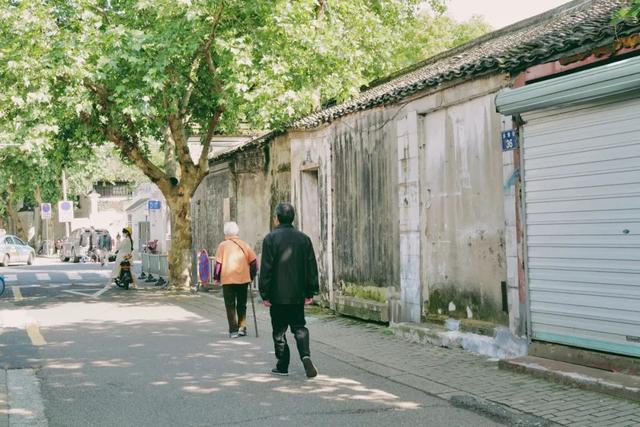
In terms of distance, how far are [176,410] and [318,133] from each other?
8.78 meters

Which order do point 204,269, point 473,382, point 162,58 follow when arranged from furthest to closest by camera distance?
point 204,269
point 162,58
point 473,382

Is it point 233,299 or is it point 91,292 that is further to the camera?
point 91,292

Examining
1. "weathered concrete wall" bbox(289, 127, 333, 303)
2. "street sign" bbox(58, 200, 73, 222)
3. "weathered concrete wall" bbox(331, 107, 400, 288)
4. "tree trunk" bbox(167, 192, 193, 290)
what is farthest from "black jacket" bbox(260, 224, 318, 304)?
"street sign" bbox(58, 200, 73, 222)

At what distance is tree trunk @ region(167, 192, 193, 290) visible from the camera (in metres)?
19.1

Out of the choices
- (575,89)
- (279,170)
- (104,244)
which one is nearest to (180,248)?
(279,170)

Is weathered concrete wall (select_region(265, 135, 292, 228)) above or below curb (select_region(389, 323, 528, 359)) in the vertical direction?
above

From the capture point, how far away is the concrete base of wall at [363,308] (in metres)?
11.2

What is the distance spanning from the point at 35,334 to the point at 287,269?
5544mm

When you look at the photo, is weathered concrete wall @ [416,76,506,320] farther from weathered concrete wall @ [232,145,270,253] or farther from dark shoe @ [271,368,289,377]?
weathered concrete wall @ [232,145,270,253]

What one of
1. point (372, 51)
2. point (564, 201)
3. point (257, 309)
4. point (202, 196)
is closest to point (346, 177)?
point (257, 309)

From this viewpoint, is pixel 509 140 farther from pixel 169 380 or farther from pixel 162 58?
pixel 162 58

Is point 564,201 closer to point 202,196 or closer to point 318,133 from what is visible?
point 318,133

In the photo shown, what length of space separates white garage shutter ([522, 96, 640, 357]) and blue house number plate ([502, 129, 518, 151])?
0.14 m

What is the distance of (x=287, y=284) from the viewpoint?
7.44 m
